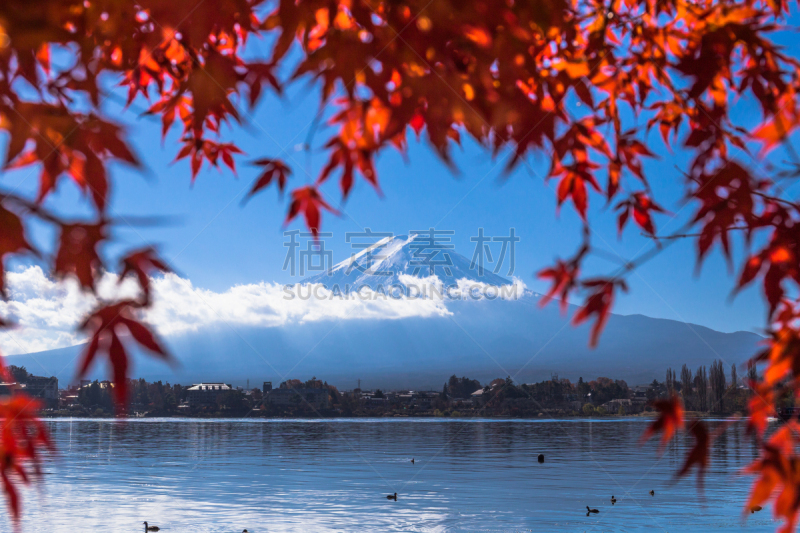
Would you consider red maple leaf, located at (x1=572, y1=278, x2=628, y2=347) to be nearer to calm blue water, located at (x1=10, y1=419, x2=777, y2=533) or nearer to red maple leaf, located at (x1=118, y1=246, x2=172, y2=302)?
red maple leaf, located at (x1=118, y1=246, x2=172, y2=302)

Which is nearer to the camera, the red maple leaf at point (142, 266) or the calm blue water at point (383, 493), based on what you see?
the red maple leaf at point (142, 266)

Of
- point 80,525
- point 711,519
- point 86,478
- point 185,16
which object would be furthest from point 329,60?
point 86,478

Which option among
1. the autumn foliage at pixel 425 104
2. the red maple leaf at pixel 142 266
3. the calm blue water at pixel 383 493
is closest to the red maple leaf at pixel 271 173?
the autumn foliage at pixel 425 104

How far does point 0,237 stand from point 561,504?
44.3m

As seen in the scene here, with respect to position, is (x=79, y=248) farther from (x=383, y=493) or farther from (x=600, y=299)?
(x=383, y=493)

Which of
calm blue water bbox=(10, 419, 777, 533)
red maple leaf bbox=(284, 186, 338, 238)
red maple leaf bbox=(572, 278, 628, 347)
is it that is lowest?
calm blue water bbox=(10, 419, 777, 533)

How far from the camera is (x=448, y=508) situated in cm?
3931

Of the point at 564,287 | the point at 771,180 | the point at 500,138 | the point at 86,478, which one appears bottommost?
the point at 86,478

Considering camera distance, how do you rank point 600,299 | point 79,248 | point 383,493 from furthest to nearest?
point 383,493, point 600,299, point 79,248

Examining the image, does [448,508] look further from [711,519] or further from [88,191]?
[88,191]

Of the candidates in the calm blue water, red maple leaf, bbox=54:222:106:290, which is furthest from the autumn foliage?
the calm blue water

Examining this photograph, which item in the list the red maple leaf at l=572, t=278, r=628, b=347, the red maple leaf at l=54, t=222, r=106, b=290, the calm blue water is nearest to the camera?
A: the red maple leaf at l=54, t=222, r=106, b=290

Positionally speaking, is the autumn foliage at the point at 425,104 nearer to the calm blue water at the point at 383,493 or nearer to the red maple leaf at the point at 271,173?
the red maple leaf at the point at 271,173

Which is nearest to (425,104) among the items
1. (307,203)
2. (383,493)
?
(307,203)
